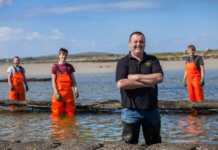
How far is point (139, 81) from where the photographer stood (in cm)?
437

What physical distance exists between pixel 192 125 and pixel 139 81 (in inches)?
167

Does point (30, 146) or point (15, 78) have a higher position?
point (15, 78)

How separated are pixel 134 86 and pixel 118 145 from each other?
84 centimetres

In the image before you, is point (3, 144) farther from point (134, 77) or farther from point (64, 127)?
point (64, 127)

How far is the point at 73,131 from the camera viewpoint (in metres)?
7.79

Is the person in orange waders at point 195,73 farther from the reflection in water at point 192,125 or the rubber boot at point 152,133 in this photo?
the rubber boot at point 152,133

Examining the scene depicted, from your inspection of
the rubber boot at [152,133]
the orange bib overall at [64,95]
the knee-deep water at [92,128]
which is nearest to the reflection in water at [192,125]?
the knee-deep water at [92,128]

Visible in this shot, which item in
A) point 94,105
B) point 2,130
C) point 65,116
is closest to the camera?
point 2,130

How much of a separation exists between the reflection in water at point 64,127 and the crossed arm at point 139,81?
2989 millimetres

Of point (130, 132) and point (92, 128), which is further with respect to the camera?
point (92, 128)

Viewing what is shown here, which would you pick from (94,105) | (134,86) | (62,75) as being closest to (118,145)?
(134,86)

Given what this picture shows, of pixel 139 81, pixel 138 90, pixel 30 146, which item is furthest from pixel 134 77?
pixel 30 146

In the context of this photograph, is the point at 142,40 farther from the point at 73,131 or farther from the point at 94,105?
the point at 94,105

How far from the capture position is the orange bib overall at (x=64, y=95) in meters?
8.81
